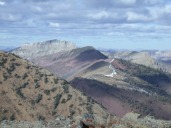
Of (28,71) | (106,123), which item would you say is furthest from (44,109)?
(106,123)

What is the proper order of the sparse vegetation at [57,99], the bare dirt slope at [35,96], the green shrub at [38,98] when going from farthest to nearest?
the green shrub at [38,98]
the sparse vegetation at [57,99]
the bare dirt slope at [35,96]

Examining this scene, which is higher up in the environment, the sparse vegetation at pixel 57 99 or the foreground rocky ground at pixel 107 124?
the foreground rocky ground at pixel 107 124

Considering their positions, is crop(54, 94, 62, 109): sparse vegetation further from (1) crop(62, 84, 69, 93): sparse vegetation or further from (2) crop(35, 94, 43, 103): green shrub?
(2) crop(35, 94, 43, 103): green shrub

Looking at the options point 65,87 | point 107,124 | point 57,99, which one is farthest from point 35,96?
point 107,124

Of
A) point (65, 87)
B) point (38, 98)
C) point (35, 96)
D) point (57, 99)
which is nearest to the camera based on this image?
point (38, 98)

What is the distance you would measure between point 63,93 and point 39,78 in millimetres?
17098

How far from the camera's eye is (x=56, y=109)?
17338cm

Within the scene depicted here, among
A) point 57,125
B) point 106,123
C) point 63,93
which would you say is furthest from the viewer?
point 63,93

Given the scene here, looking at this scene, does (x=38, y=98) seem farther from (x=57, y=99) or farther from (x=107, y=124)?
(x=107, y=124)

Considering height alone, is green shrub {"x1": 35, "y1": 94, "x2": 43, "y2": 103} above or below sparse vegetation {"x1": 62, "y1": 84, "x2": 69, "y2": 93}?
below

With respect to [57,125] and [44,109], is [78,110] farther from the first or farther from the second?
[57,125]

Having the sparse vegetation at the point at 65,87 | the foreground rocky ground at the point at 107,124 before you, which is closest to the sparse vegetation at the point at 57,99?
the sparse vegetation at the point at 65,87

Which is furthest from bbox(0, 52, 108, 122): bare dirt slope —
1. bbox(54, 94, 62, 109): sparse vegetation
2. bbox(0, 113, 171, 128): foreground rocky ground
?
bbox(0, 113, 171, 128): foreground rocky ground

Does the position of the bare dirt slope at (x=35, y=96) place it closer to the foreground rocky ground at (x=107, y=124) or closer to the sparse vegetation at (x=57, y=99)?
the sparse vegetation at (x=57, y=99)
